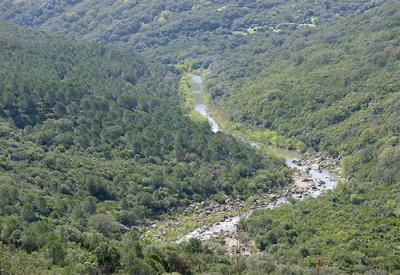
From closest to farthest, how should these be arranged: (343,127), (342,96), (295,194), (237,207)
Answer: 1. (237,207)
2. (295,194)
3. (343,127)
4. (342,96)

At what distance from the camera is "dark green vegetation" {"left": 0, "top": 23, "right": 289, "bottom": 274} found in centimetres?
5878

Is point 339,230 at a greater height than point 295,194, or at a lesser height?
greater

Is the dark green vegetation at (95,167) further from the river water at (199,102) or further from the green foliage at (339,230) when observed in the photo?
the green foliage at (339,230)

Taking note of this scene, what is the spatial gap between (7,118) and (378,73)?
64161 mm

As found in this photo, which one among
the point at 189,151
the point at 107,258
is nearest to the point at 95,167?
the point at 189,151

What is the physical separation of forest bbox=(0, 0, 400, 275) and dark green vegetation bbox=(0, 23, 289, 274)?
0.24 meters

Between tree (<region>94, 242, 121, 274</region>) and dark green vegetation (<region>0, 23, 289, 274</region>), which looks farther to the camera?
dark green vegetation (<region>0, 23, 289, 274</region>)

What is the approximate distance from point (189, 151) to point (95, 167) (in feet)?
60.7

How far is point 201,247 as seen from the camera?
68625 millimetres

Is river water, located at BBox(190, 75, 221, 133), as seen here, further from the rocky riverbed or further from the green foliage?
the green foliage

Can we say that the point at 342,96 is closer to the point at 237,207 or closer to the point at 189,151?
the point at 189,151

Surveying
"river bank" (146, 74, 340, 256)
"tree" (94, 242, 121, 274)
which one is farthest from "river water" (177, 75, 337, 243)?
"tree" (94, 242, 121, 274)

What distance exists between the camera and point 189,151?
10606cm

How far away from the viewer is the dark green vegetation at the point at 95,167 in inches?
2314
